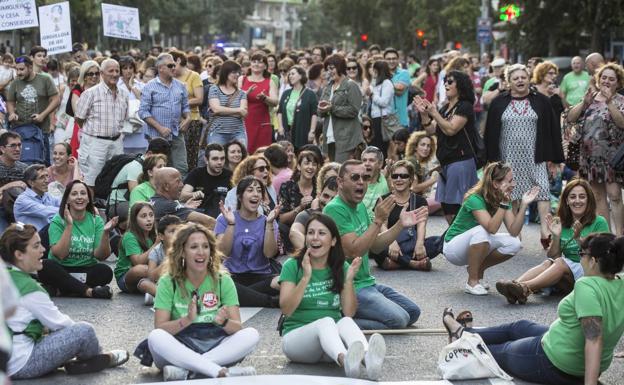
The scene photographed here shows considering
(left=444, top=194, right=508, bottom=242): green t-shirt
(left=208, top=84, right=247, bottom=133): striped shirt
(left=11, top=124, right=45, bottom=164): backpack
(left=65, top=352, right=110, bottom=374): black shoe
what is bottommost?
(left=65, top=352, right=110, bottom=374): black shoe

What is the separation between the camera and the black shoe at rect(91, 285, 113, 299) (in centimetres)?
1133

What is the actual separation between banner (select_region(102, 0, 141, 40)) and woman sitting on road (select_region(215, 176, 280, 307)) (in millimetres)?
12829

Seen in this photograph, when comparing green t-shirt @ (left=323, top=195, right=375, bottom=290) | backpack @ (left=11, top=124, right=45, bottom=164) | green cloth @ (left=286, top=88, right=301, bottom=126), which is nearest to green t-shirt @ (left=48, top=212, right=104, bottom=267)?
green t-shirt @ (left=323, top=195, right=375, bottom=290)

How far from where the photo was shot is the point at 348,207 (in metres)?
10.1

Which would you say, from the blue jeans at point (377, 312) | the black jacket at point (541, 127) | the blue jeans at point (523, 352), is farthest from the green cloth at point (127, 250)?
the black jacket at point (541, 127)

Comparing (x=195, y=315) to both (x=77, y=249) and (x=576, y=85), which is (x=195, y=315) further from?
(x=576, y=85)

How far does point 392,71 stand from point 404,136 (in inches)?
126

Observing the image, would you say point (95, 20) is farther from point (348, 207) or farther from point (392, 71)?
point (348, 207)

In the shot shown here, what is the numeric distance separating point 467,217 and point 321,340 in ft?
11.5

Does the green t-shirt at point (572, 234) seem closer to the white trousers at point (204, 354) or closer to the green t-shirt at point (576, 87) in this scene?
the white trousers at point (204, 354)

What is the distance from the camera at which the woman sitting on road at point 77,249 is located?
36.9ft

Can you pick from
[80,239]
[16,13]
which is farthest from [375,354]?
[16,13]

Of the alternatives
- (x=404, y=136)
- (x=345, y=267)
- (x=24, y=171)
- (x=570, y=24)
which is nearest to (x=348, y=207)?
(x=345, y=267)

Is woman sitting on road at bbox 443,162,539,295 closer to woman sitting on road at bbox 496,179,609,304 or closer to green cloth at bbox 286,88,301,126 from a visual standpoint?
woman sitting on road at bbox 496,179,609,304
